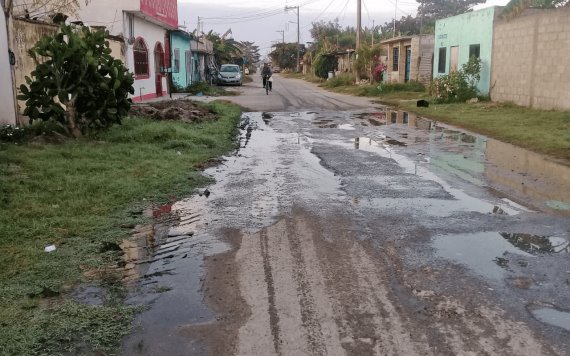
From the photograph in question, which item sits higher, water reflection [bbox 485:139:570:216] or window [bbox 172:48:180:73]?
window [bbox 172:48:180:73]

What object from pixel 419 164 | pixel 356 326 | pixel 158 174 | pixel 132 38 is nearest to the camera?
pixel 356 326

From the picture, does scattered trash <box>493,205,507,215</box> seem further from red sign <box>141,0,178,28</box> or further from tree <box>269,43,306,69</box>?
tree <box>269,43,306,69</box>

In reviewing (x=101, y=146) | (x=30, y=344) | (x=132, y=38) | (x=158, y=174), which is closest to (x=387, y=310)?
(x=30, y=344)

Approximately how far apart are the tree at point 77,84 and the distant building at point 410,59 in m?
25.3

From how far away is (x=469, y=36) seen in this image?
80.8 feet

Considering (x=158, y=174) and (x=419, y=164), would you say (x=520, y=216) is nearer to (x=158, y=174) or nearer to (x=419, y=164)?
(x=419, y=164)

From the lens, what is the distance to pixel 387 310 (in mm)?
4047

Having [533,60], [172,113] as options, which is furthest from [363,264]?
[533,60]

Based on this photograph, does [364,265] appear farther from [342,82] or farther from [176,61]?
[342,82]

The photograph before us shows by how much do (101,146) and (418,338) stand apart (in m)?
8.47

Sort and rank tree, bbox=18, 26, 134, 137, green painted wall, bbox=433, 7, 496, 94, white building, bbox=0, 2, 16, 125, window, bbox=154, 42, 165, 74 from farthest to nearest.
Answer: window, bbox=154, 42, 165, 74 → green painted wall, bbox=433, 7, 496, 94 → white building, bbox=0, 2, 16, 125 → tree, bbox=18, 26, 134, 137

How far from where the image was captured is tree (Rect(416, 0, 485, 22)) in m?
83.2

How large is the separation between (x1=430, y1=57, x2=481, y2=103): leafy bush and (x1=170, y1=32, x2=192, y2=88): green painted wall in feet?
49.4

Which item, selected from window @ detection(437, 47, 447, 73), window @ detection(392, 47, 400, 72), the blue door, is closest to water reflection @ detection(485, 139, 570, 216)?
window @ detection(437, 47, 447, 73)
